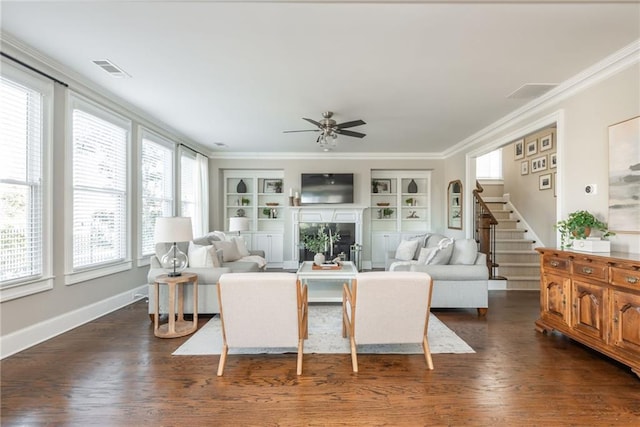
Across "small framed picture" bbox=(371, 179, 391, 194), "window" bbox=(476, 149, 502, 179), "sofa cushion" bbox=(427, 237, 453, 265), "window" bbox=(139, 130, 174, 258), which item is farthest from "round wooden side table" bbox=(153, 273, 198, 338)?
"window" bbox=(476, 149, 502, 179)

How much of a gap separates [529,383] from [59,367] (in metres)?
3.78

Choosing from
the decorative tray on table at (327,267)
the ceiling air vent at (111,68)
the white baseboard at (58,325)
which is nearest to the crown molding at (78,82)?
the ceiling air vent at (111,68)

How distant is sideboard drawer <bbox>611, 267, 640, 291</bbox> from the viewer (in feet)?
7.74

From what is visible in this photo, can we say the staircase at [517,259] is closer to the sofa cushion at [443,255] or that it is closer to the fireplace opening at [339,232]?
the sofa cushion at [443,255]

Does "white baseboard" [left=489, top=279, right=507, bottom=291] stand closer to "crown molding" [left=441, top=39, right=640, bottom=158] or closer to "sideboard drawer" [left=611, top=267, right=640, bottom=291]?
"crown molding" [left=441, top=39, right=640, bottom=158]

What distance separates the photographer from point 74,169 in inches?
141

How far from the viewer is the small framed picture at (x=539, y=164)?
612 cm

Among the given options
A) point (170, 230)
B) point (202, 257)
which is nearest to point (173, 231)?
point (170, 230)

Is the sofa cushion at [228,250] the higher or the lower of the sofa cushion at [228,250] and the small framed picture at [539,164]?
the lower

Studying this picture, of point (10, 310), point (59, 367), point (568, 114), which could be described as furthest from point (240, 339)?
point (568, 114)

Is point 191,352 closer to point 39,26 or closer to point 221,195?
point 39,26

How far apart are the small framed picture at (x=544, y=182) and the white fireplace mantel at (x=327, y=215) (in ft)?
11.7

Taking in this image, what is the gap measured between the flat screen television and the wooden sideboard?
14.8 feet

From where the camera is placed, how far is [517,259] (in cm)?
581
